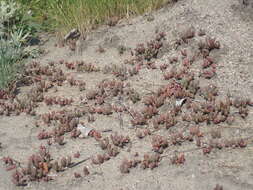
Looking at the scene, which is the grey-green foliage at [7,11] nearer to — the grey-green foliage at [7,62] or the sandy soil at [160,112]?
the sandy soil at [160,112]

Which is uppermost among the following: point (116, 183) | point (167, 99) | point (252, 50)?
point (252, 50)

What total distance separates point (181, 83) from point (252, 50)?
4.66 ft

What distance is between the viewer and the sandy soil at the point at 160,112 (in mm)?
5523

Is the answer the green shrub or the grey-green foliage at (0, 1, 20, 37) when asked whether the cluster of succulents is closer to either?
the green shrub

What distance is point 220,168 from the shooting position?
5.52m

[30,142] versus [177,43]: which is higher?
[177,43]

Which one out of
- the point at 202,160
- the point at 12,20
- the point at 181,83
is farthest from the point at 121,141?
the point at 12,20

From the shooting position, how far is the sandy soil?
5523 millimetres

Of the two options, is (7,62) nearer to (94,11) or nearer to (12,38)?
(12,38)

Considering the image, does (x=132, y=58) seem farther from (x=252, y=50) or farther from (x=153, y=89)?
(x=252, y=50)

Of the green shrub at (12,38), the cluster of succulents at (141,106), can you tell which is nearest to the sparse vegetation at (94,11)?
the green shrub at (12,38)

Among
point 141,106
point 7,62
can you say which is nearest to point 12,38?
point 7,62

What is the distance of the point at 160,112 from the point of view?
671cm

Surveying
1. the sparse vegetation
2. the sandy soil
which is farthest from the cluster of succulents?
the sparse vegetation
